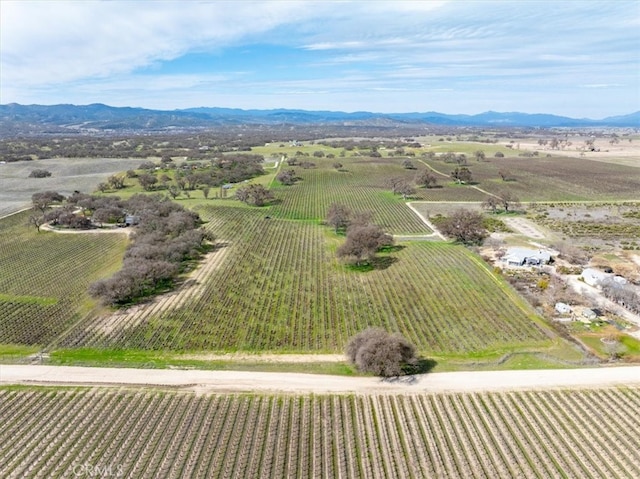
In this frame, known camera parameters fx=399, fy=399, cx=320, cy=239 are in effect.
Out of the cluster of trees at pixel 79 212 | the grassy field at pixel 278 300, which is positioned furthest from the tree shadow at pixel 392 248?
the cluster of trees at pixel 79 212

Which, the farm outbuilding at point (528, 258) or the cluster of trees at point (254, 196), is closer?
the farm outbuilding at point (528, 258)

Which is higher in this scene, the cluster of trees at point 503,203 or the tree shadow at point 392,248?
the cluster of trees at point 503,203

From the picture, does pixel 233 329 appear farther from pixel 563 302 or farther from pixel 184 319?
pixel 563 302

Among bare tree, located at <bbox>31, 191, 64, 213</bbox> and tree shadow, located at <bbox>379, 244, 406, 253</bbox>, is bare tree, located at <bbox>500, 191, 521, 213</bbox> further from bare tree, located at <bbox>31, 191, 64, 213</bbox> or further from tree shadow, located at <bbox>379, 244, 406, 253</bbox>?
bare tree, located at <bbox>31, 191, 64, 213</bbox>

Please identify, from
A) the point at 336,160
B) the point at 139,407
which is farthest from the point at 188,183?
the point at 139,407

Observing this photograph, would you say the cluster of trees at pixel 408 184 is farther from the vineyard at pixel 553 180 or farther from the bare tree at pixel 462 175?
the bare tree at pixel 462 175

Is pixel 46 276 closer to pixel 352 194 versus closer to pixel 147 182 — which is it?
pixel 147 182
